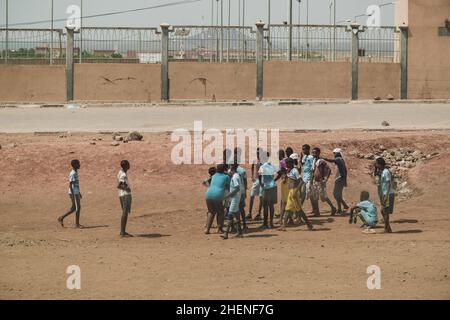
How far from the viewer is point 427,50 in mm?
34688

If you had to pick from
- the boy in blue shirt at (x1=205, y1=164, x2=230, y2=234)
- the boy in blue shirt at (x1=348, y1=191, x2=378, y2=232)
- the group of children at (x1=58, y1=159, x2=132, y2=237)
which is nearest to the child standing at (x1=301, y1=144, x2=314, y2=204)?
the boy in blue shirt at (x1=348, y1=191, x2=378, y2=232)

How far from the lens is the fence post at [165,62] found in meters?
32.8

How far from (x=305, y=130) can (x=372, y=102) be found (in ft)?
26.7

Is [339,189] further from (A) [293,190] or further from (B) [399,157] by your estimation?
(B) [399,157]

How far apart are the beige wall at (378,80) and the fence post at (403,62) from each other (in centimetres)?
14

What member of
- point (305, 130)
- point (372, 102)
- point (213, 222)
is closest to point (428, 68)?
point (372, 102)

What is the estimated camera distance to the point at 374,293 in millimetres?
12609

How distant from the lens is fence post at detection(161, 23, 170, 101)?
107 feet

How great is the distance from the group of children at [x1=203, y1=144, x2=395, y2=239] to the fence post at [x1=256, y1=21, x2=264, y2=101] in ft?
48.2

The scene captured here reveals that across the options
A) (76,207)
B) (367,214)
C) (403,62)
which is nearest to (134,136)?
(76,207)
